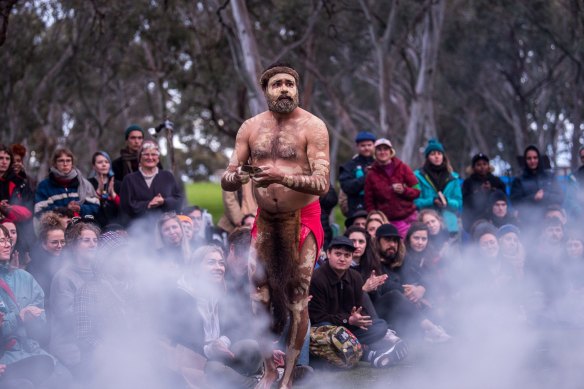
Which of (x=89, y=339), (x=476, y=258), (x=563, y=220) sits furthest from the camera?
(x=563, y=220)

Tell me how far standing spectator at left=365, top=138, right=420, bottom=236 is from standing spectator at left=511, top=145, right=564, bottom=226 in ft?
5.56

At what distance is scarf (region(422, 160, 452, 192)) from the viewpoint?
10.1m

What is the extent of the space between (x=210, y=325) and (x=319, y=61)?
20.3m

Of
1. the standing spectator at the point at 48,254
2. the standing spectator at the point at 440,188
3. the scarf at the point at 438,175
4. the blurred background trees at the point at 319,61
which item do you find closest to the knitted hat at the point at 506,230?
the standing spectator at the point at 440,188

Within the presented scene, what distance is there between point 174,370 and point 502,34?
2364 cm

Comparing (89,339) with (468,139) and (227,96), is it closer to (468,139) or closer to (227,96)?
(227,96)

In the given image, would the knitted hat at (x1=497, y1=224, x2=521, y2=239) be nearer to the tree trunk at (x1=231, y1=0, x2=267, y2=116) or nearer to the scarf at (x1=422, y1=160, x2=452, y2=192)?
the scarf at (x1=422, y1=160, x2=452, y2=192)

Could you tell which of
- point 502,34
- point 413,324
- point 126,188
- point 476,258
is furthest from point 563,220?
point 502,34

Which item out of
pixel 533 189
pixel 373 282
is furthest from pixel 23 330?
pixel 533 189

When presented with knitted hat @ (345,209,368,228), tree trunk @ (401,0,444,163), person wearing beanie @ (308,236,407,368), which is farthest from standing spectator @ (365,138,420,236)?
tree trunk @ (401,0,444,163)

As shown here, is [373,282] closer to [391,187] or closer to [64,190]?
[391,187]

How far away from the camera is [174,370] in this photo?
6324mm

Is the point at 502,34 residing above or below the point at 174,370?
above

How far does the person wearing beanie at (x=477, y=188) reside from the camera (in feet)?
34.6
